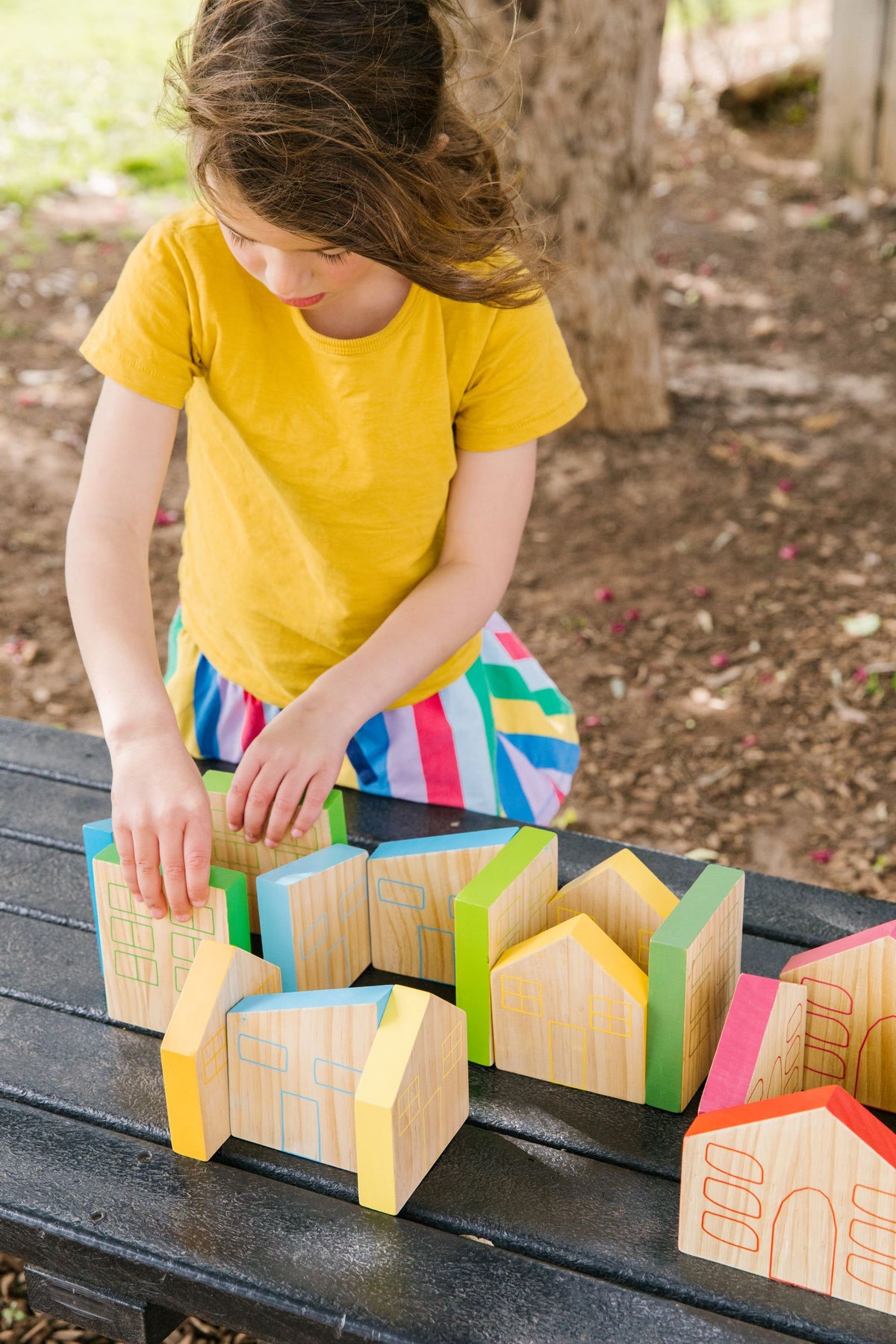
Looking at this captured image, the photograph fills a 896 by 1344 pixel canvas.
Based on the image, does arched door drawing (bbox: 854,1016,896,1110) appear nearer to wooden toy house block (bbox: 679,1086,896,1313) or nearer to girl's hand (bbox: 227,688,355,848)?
wooden toy house block (bbox: 679,1086,896,1313)

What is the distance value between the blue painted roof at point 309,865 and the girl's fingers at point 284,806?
31 mm

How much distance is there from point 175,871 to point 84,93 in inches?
299

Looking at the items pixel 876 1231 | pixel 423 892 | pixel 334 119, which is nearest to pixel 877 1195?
pixel 876 1231

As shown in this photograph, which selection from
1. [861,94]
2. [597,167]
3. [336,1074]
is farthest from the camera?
[861,94]

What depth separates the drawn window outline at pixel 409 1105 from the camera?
90cm

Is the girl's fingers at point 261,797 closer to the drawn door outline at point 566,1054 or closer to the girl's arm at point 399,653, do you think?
the girl's arm at point 399,653

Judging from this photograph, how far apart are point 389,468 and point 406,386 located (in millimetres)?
96

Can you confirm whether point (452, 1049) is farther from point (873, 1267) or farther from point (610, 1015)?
point (873, 1267)

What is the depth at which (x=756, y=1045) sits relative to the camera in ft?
3.02

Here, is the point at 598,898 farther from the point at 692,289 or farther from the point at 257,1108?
the point at 692,289

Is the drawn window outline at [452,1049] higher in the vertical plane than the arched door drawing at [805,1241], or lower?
higher

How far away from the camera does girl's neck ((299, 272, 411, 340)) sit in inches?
56.2

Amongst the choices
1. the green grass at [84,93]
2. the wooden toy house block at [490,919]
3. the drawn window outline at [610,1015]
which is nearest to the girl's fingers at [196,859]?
the wooden toy house block at [490,919]

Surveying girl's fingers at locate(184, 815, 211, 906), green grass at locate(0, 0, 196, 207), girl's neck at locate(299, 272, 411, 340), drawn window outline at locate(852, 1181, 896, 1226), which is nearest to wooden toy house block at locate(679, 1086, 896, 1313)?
drawn window outline at locate(852, 1181, 896, 1226)
